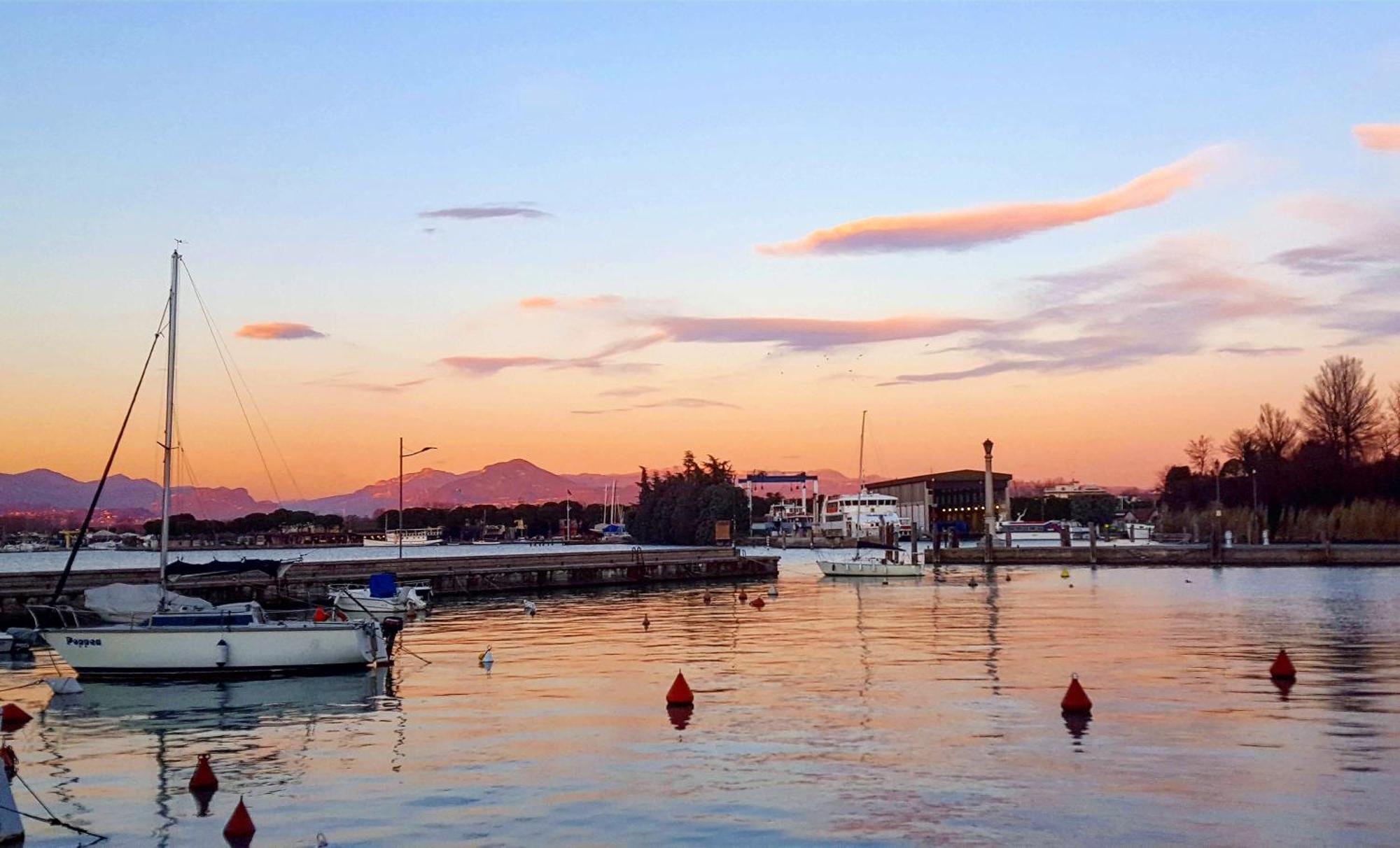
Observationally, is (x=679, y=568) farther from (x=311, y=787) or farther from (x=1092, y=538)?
(x=311, y=787)

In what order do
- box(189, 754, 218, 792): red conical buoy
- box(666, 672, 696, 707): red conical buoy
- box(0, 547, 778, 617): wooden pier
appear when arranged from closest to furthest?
box(189, 754, 218, 792): red conical buoy → box(666, 672, 696, 707): red conical buoy → box(0, 547, 778, 617): wooden pier

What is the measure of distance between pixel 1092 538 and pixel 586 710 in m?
94.8

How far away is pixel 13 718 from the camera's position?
30.7 meters

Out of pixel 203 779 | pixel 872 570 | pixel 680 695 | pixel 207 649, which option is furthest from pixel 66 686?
pixel 872 570

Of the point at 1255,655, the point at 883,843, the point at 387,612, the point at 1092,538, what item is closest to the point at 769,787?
the point at 883,843

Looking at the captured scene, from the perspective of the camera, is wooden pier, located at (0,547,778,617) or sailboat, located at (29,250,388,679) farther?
wooden pier, located at (0,547,778,617)

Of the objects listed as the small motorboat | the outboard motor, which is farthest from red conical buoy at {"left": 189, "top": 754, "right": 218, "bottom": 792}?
the small motorboat

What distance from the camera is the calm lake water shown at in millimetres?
18984

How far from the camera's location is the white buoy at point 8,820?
677 inches

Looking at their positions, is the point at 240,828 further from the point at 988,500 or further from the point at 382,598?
the point at 988,500

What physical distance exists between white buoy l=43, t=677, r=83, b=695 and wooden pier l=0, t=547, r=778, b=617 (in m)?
15.2

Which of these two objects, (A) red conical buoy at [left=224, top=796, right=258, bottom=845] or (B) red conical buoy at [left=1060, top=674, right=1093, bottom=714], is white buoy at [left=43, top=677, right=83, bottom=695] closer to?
(A) red conical buoy at [left=224, top=796, right=258, bottom=845]

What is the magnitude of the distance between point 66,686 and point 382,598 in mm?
23556

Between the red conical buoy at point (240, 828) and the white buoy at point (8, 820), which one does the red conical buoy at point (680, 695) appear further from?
the white buoy at point (8, 820)
